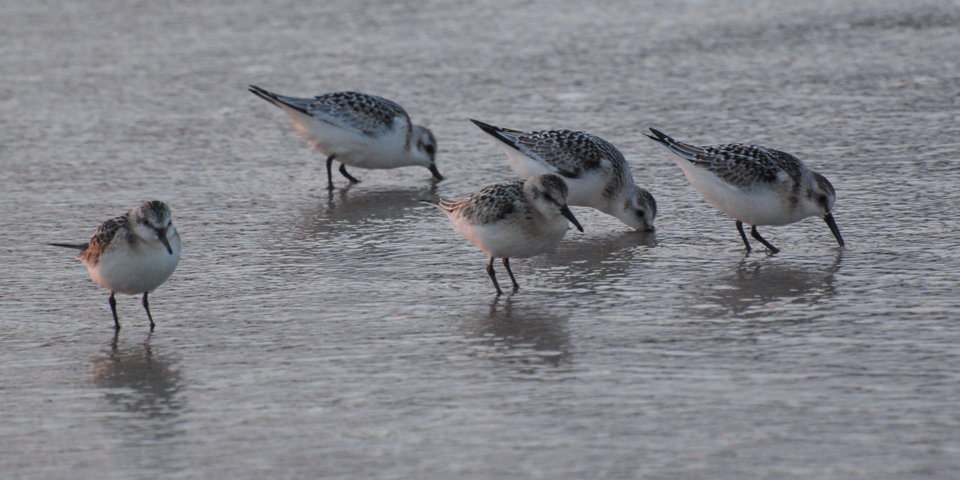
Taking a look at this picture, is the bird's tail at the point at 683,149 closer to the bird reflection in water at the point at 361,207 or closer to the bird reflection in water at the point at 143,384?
the bird reflection in water at the point at 361,207

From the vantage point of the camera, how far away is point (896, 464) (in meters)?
4.01

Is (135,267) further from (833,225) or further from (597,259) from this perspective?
(833,225)

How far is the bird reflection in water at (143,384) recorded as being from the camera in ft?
15.5

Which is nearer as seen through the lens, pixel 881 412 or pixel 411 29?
pixel 881 412

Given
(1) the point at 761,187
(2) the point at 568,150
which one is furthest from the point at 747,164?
(2) the point at 568,150

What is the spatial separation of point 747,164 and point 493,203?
1804 millimetres

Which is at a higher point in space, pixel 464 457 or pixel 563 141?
pixel 563 141

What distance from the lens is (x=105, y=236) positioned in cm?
582

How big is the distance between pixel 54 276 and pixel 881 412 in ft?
16.2

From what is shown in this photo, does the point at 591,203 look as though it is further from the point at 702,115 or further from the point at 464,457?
the point at 464,457

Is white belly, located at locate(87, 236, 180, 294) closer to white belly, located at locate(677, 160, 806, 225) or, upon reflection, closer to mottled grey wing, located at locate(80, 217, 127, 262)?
mottled grey wing, located at locate(80, 217, 127, 262)

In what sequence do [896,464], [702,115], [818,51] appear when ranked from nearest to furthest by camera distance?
[896,464] < [702,115] < [818,51]

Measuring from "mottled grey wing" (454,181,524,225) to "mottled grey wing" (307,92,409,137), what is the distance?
110 inches

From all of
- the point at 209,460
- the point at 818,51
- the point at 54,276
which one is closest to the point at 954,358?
the point at 209,460
